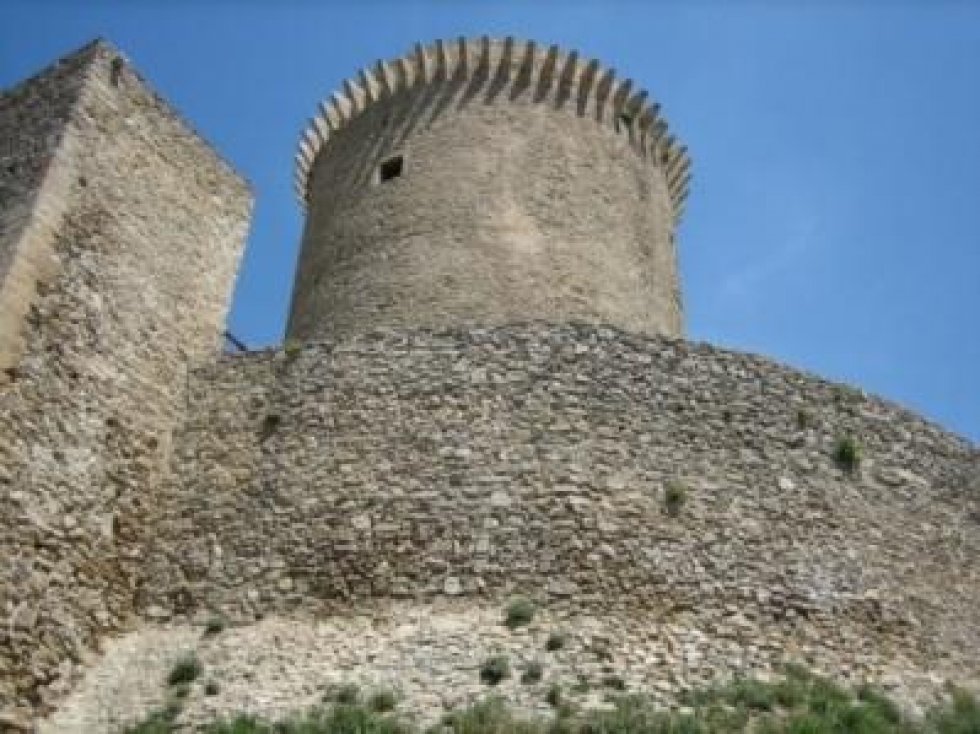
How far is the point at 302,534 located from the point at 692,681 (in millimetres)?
3460

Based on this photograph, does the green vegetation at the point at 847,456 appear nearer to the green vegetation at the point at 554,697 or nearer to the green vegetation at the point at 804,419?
the green vegetation at the point at 804,419

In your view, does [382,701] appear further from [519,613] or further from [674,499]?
[674,499]

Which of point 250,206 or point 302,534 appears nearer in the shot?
point 302,534

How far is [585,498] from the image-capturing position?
31.4ft

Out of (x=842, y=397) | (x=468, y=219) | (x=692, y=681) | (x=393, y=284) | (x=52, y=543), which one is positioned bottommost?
(x=692, y=681)

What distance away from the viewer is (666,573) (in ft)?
30.3

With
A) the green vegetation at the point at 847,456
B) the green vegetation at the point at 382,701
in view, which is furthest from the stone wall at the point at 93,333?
the green vegetation at the point at 847,456

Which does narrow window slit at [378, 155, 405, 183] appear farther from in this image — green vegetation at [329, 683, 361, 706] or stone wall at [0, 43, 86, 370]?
green vegetation at [329, 683, 361, 706]

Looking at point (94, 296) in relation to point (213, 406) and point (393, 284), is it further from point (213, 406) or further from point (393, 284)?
point (393, 284)

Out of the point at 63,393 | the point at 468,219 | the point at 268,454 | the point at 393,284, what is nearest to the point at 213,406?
the point at 268,454

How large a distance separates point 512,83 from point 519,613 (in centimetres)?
877

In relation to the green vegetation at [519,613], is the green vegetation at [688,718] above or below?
below

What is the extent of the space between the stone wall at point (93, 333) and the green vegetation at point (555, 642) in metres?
3.61

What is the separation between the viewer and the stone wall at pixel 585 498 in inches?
360
